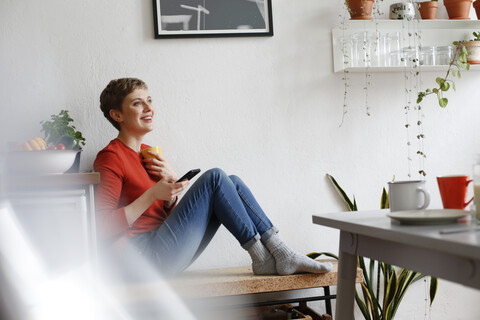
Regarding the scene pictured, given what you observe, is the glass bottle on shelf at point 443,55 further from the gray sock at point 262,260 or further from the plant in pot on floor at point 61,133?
the plant in pot on floor at point 61,133

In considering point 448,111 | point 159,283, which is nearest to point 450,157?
point 448,111

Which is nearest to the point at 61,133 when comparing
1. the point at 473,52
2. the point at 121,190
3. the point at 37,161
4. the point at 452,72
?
the point at 121,190

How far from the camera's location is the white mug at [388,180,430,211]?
1.34m

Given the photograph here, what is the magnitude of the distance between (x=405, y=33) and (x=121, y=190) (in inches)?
66.3

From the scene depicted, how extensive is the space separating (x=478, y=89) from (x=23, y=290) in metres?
2.46

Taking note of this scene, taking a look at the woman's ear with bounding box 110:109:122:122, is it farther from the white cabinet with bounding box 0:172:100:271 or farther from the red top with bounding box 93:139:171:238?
the white cabinet with bounding box 0:172:100:271

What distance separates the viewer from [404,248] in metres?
1.17

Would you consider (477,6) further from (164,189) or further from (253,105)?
(164,189)

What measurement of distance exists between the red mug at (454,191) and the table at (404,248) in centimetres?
16

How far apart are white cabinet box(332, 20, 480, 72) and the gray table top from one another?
59.9 inches

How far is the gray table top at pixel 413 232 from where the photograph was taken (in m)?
0.91

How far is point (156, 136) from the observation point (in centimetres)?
271

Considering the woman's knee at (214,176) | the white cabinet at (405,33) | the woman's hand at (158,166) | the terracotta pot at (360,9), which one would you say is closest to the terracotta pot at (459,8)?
the white cabinet at (405,33)

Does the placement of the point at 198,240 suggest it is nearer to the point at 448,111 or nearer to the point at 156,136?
the point at 156,136
